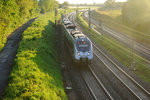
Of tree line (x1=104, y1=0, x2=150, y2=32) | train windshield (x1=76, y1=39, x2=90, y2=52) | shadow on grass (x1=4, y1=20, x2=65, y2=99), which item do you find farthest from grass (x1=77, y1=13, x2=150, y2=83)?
tree line (x1=104, y1=0, x2=150, y2=32)

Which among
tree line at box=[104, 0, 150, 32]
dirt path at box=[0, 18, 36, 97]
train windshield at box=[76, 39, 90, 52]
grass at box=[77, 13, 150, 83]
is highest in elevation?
tree line at box=[104, 0, 150, 32]

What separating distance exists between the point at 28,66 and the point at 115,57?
16688mm

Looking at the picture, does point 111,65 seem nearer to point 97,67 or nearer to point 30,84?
point 97,67

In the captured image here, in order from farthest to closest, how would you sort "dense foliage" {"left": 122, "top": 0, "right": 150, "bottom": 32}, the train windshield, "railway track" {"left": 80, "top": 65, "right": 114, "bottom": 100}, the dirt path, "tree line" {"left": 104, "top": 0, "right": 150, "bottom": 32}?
1. "dense foliage" {"left": 122, "top": 0, "right": 150, "bottom": 32}
2. "tree line" {"left": 104, "top": 0, "right": 150, "bottom": 32}
3. the train windshield
4. "railway track" {"left": 80, "top": 65, "right": 114, "bottom": 100}
5. the dirt path

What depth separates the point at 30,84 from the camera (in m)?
14.4

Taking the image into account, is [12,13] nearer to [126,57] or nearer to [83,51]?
[83,51]

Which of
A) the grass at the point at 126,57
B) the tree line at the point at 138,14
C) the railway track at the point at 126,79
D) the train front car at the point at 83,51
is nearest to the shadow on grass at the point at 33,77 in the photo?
the train front car at the point at 83,51

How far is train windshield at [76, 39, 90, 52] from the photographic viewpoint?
869 inches

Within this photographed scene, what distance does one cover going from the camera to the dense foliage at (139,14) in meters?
43.8

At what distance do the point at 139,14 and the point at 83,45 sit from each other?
110ft

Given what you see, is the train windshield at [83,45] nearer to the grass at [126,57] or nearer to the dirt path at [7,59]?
the grass at [126,57]

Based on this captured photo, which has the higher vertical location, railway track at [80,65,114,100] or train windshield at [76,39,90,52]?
train windshield at [76,39,90,52]

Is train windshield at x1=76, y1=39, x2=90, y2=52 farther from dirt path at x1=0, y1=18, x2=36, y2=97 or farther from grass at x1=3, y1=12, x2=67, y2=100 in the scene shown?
dirt path at x1=0, y1=18, x2=36, y2=97

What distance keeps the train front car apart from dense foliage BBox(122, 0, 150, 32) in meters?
26.8
